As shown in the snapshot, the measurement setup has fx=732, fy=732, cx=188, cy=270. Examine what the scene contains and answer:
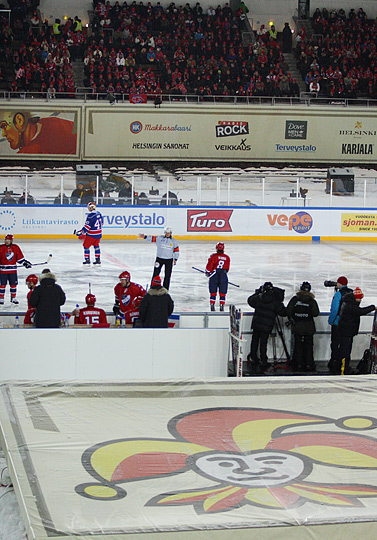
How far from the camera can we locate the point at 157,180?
1967cm

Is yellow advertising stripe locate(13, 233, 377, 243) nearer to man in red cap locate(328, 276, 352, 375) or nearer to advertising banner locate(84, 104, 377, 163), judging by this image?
advertising banner locate(84, 104, 377, 163)

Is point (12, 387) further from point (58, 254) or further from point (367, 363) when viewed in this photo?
point (58, 254)

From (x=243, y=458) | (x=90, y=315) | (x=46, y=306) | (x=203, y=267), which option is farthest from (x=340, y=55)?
(x=243, y=458)

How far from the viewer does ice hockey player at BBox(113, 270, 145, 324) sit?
8.04 meters

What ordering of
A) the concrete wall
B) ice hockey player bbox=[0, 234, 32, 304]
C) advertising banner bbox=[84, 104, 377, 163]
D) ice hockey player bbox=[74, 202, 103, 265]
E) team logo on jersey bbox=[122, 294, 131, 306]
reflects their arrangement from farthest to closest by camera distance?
advertising banner bbox=[84, 104, 377, 163] → ice hockey player bbox=[74, 202, 103, 265] → ice hockey player bbox=[0, 234, 32, 304] → team logo on jersey bbox=[122, 294, 131, 306] → the concrete wall

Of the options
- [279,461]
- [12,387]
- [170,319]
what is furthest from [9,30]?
[279,461]

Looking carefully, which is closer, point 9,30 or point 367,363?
point 367,363

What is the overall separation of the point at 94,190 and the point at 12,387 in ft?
43.1

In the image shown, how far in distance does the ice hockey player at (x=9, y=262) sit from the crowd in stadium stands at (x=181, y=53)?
1383 cm

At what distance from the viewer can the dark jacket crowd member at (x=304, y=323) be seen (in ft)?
25.9

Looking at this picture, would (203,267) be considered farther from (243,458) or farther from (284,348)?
(243,458)

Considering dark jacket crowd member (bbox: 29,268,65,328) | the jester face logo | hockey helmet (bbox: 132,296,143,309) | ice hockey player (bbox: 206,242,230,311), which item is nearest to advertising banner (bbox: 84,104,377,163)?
ice hockey player (bbox: 206,242,230,311)

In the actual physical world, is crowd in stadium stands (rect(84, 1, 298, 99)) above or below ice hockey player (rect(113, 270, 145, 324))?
above

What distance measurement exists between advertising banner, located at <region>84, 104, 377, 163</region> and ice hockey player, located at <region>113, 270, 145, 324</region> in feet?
52.6
